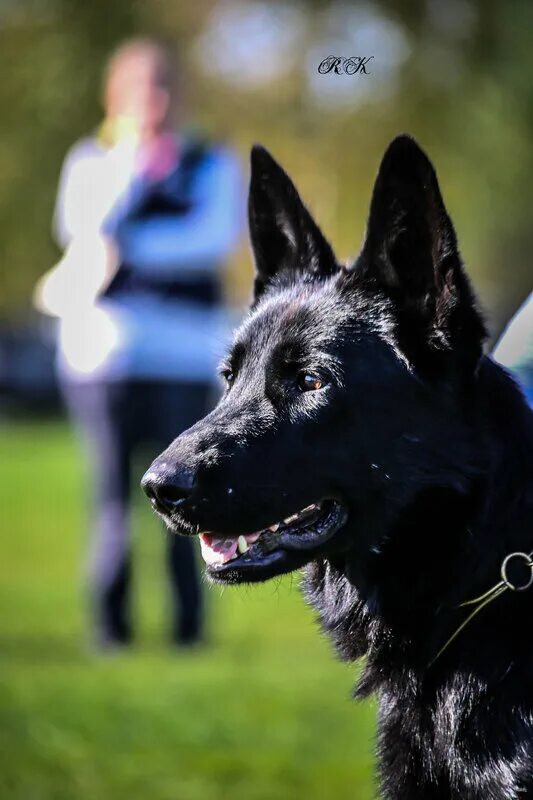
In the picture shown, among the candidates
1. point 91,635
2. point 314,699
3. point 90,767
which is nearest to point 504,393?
point 90,767

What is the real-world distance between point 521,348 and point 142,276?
296 cm

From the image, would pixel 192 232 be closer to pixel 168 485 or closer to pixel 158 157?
pixel 158 157

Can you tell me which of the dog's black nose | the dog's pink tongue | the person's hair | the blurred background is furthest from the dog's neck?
the person's hair

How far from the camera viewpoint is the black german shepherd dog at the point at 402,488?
89.3 inches

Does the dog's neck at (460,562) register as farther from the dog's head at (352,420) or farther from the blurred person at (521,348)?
the blurred person at (521,348)

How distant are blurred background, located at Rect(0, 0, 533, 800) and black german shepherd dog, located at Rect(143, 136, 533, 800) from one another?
68cm

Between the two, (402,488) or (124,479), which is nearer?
(402,488)

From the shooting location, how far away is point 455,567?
2332 millimetres

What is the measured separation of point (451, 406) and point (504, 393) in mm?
113

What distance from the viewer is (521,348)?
8.71ft

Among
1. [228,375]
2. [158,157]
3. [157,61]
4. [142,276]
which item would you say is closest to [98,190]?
[158,157]

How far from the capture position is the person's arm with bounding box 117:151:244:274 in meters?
5.30

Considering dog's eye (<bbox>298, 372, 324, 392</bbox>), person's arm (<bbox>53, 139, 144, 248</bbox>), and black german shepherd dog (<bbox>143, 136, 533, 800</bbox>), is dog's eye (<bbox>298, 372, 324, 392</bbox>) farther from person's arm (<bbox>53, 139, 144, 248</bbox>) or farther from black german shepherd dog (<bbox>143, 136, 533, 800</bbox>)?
person's arm (<bbox>53, 139, 144, 248</bbox>)

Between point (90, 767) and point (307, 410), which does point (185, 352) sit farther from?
point (307, 410)
